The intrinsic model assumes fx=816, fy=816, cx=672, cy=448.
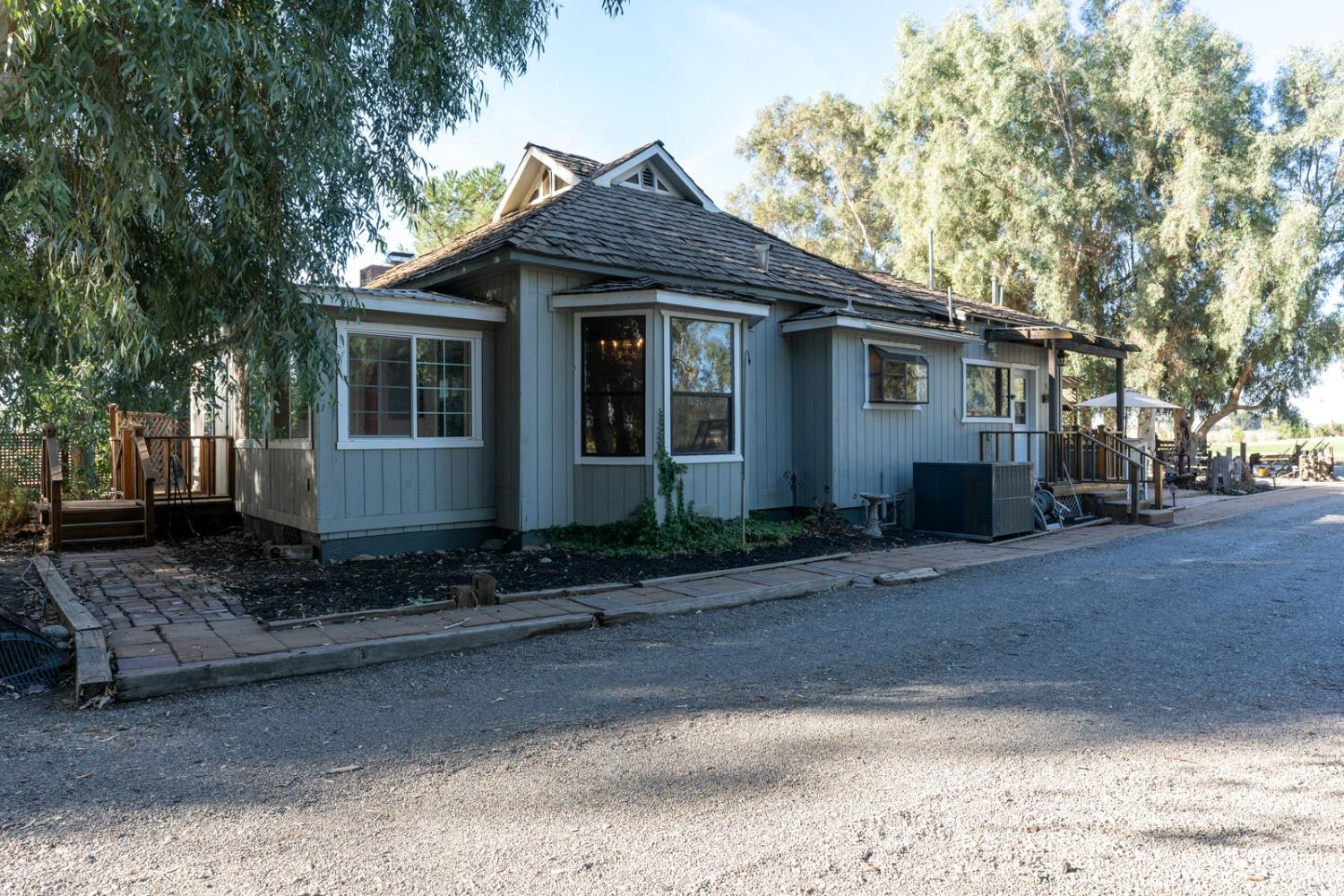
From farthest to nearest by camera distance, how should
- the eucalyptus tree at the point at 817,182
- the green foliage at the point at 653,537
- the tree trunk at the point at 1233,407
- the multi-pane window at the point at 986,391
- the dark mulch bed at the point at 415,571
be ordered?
1. the eucalyptus tree at the point at 817,182
2. the tree trunk at the point at 1233,407
3. the multi-pane window at the point at 986,391
4. the green foliage at the point at 653,537
5. the dark mulch bed at the point at 415,571

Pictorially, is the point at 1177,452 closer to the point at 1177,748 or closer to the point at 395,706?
the point at 1177,748

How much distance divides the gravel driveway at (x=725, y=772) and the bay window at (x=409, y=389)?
4102mm

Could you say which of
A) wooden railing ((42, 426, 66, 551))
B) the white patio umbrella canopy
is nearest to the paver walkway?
wooden railing ((42, 426, 66, 551))

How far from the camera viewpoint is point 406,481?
29.1 feet

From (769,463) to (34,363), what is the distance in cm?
781

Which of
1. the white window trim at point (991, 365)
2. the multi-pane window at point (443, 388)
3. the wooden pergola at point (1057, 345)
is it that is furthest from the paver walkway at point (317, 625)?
the wooden pergola at point (1057, 345)

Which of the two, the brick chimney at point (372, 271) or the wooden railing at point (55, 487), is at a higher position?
the brick chimney at point (372, 271)

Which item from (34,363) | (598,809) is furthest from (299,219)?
(598,809)

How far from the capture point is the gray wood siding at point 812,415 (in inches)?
427

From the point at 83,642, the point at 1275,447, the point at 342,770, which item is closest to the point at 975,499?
the point at 342,770

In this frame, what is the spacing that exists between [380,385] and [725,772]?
6.66 m

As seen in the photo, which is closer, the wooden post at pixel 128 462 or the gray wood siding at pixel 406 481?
the gray wood siding at pixel 406 481

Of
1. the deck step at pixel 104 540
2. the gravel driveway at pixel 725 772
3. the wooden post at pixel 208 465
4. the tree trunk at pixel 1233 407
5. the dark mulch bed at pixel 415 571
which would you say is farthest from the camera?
the tree trunk at pixel 1233 407

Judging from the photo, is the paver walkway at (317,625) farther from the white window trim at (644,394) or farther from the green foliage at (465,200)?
the green foliage at (465,200)
